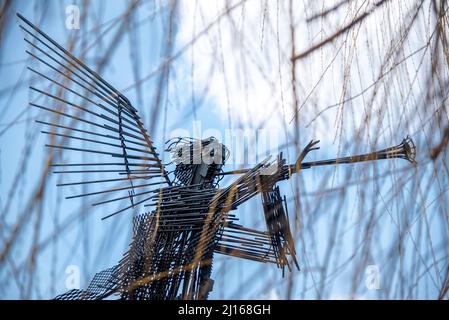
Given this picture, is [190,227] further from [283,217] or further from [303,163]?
[303,163]

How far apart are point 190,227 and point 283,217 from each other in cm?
28

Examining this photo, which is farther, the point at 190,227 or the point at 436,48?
the point at 190,227

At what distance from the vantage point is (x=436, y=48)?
38.2 inches

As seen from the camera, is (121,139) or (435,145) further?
(121,139)

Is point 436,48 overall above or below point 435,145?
above
